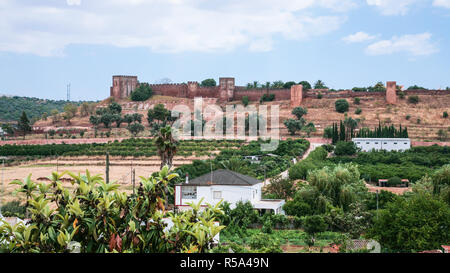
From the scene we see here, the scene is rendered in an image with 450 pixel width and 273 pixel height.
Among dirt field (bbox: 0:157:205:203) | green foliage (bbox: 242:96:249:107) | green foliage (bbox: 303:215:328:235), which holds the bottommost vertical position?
green foliage (bbox: 303:215:328:235)

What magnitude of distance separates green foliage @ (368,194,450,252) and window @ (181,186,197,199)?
8.32 m

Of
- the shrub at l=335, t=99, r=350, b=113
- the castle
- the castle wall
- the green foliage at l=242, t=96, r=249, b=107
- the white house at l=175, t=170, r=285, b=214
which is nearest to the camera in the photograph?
the white house at l=175, t=170, r=285, b=214

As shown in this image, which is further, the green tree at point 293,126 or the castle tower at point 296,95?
the castle tower at point 296,95

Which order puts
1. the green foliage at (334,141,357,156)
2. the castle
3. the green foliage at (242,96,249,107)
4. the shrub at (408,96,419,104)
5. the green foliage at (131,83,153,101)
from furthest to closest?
the green foliage at (131,83,153,101) < the green foliage at (242,96,249,107) < the castle < the shrub at (408,96,419,104) < the green foliage at (334,141,357,156)

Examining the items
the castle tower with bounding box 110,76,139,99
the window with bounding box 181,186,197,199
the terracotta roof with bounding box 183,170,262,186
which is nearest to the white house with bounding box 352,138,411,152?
the terracotta roof with bounding box 183,170,262,186

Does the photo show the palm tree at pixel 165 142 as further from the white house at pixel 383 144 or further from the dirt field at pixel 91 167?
the white house at pixel 383 144

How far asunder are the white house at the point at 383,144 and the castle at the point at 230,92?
21864 millimetres

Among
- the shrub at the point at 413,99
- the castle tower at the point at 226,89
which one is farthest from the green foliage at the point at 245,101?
the shrub at the point at 413,99

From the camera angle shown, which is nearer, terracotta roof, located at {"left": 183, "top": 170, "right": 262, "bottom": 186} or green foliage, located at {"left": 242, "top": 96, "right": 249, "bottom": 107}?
terracotta roof, located at {"left": 183, "top": 170, "right": 262, "bottom": 186}

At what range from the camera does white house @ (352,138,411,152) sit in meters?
45.6

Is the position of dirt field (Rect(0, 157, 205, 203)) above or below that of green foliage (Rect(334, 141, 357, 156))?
below

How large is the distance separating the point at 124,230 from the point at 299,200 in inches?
650

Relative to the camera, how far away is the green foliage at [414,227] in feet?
48.1

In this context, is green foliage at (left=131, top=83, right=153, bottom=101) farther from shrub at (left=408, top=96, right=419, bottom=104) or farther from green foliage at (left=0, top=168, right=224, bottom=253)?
green foliage at (left=0, top=168, right=224, bottom=253)
